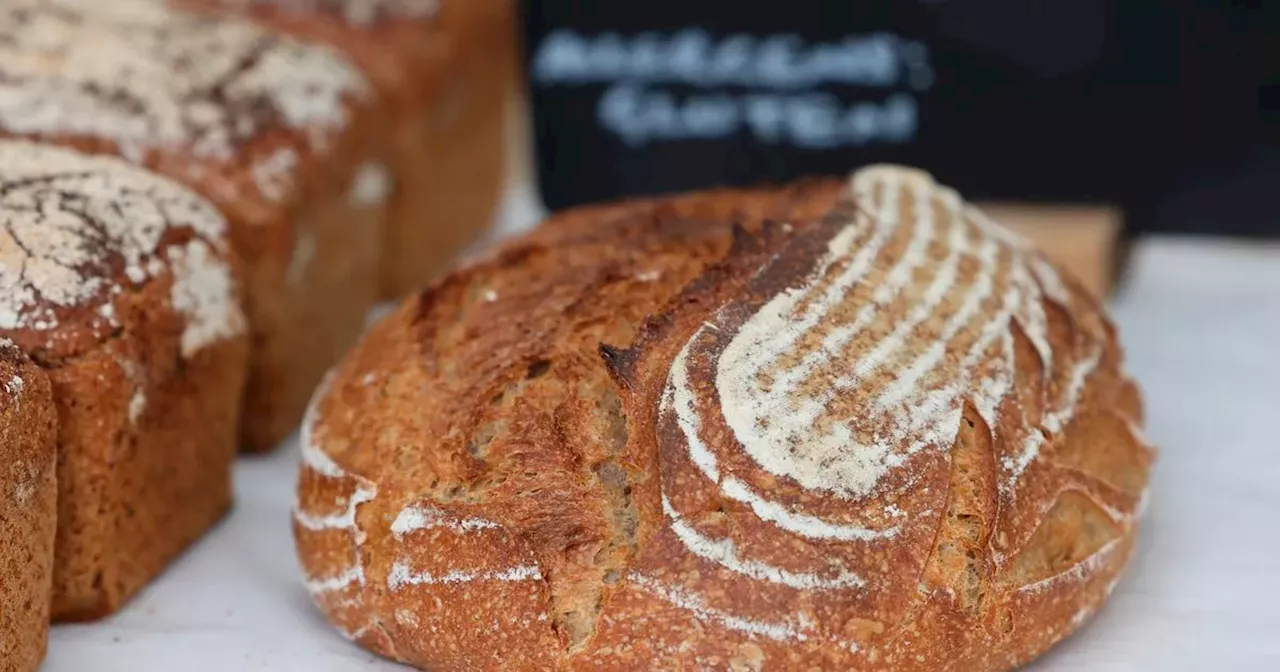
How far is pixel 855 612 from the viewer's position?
1421 millimetres

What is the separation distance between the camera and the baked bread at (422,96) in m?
2.65

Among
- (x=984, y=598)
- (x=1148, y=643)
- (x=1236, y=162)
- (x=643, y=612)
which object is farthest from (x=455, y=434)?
(x=1236, y=162)

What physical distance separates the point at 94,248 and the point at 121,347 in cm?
13

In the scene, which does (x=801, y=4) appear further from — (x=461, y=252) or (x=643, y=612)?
(x=643, y=612)

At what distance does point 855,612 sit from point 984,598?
0.52 feet

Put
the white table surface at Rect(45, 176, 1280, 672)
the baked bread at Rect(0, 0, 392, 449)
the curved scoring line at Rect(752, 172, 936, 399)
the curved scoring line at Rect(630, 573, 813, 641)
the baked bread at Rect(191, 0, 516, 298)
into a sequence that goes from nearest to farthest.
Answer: the curved scoring line at Rect(630, 573, 813, 641), the curved scoring line at Rect(752, 172, 936, 399), the white table surface at Rect(45, 176, 1280, 672), the baked bread at Rect(0, 0, 392, 449), the baked bread at Rect(191, 0, 516, 298)

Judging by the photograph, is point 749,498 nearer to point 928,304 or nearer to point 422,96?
point 928,304

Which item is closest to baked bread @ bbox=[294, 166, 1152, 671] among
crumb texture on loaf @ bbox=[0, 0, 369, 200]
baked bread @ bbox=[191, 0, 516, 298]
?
crumb texture on loaf @ bbox=[0, 0, 369, 200]

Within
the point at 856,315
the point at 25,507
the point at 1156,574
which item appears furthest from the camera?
the point at 1156,574

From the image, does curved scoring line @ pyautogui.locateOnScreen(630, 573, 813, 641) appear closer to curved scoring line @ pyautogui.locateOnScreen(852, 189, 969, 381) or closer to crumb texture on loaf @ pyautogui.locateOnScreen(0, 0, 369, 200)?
curved scoring line @ pyautogui.locateOnScreen(852, 189, 969, 381)

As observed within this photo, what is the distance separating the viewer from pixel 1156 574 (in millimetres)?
1805

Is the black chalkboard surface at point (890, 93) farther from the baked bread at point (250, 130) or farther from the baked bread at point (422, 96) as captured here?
the baked bread at point (250, 130)

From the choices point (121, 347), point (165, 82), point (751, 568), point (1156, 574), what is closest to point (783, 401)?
point (751, 568)

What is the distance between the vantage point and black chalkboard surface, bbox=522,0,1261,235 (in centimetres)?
269
